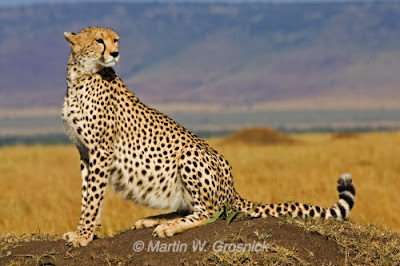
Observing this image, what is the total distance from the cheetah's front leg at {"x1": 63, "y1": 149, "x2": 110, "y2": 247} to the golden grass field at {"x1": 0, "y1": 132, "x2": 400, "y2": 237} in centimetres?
47

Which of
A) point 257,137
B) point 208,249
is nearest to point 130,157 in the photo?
point 208,249

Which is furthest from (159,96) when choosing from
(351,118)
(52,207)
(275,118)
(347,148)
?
(52,207)

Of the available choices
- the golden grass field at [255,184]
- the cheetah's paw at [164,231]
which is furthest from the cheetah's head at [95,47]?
the cheetah's paw at [164,231]

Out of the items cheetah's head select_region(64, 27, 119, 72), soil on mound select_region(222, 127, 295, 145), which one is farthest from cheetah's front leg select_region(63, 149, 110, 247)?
soil on mound select_region(222, 127, 295, 145)

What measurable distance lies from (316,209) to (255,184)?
26.3ft

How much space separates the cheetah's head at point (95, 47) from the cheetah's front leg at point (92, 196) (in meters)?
0.72

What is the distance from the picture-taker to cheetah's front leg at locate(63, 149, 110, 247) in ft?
19.4

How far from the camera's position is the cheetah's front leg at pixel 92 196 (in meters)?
5.92

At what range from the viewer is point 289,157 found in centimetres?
2159

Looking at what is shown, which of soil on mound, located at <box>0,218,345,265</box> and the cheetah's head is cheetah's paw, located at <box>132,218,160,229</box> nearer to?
soil on mound, located at <box>0,218,345,265</box>

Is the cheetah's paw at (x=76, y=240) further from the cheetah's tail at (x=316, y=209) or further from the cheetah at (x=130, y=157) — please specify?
the cheetah's tail at (x=316, y=209)

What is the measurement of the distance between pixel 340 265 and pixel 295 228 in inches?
19.3

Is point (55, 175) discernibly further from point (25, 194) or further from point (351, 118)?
point (351, 118)

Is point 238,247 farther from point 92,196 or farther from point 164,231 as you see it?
point 92,196
